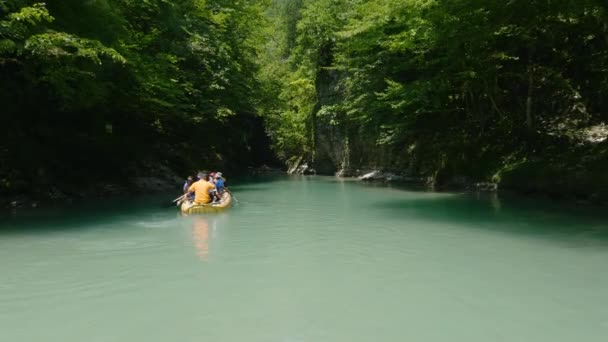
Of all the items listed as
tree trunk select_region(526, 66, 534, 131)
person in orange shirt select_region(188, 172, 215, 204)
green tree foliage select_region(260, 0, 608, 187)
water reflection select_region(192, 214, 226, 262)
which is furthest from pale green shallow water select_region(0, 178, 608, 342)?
green tree foliage select_region(260, 0, 608, 187)

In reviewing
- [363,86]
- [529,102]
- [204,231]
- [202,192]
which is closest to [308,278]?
[204,231]

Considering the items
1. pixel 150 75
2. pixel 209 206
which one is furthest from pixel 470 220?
pixel 150 75

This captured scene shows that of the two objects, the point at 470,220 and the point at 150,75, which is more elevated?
the point at 150,75

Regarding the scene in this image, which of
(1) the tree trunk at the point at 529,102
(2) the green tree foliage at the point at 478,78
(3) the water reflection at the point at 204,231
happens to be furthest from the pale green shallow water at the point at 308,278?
(2) the green tree foliage at the point at 478,78

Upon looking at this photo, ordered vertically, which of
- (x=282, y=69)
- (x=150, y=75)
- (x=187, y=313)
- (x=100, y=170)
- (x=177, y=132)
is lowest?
(x=187, y=313)

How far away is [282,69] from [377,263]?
41.5 m

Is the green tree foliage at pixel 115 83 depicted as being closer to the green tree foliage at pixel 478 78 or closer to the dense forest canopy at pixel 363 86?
the dense forest canopy at pixel 363 86

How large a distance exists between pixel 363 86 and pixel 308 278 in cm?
2021

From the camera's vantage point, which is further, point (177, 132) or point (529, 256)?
point (177, 132)

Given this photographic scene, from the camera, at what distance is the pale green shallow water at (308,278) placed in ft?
18.4

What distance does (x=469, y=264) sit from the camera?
843 cm

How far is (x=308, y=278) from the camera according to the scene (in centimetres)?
778

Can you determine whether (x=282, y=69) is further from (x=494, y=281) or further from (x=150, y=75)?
(x=494, y=281)

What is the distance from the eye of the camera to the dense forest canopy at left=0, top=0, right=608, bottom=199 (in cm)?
1597
